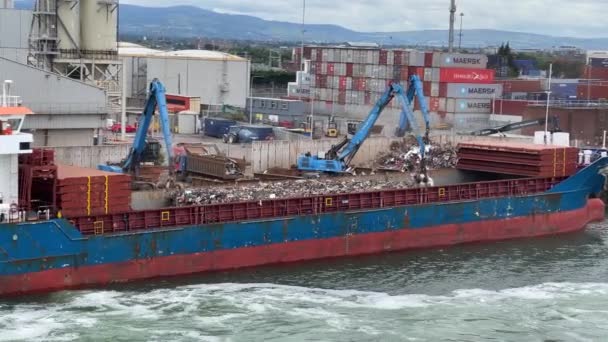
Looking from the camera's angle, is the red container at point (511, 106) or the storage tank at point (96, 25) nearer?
the storage tank at point (96, 25)

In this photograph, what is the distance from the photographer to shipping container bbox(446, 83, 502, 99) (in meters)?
56.6

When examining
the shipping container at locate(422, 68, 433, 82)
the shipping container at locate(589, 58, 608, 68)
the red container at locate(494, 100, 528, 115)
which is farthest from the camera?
the shipping container at locate(589, 58, 608, 68)

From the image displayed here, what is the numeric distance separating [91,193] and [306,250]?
682 centimetres

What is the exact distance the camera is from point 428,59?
57.8 metres

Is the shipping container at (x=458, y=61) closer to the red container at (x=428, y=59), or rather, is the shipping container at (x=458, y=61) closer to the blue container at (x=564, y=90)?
the red container at (x=428, y=59)

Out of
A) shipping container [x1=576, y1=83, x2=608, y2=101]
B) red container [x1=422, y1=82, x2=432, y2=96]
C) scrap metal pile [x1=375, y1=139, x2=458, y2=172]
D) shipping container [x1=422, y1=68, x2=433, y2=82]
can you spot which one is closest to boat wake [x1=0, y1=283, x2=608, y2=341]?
scrap metal pile [x1=375, y1=139, x2=458, y2=172]

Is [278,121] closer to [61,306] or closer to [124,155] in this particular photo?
[124,155]

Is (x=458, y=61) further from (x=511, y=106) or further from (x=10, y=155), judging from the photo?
(x=10, y=155)

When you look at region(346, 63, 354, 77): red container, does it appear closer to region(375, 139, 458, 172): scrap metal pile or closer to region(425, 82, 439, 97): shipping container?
region(425, 82, 439, 97): shipping container

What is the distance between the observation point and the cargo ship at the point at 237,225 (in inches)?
856

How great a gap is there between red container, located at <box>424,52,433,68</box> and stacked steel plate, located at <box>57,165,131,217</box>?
37070 mm

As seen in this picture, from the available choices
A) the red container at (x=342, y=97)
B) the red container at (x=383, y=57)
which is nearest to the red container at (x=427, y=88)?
the red container at (x=383, y=57)

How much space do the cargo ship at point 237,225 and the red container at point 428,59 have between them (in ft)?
81.6

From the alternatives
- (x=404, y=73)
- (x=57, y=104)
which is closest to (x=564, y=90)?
(x=404, y=73)
